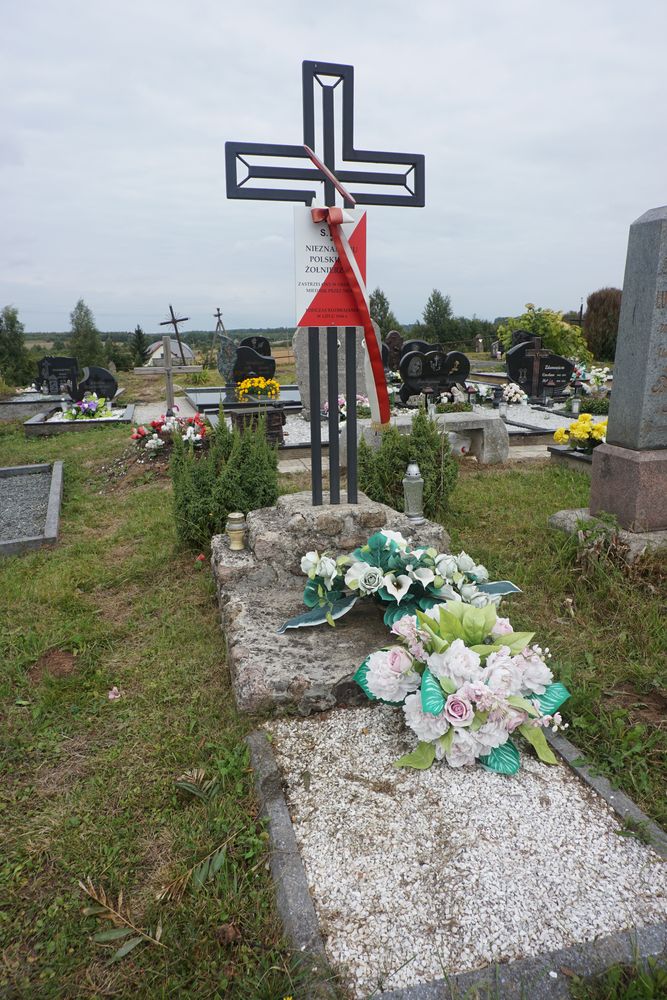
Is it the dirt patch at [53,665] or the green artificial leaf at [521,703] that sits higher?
the green artificial leaf at [521,703]

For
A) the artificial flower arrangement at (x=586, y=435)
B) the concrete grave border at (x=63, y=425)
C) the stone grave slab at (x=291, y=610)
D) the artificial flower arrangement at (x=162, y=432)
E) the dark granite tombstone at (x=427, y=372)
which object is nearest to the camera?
the stone grave slab at (x=291, y=610)

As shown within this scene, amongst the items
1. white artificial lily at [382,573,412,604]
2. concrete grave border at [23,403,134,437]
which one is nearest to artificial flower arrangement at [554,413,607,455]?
white artificial lily at [382,573,412,604]

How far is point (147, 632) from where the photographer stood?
3.22 m

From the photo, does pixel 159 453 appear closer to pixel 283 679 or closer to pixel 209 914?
pixel 283 679

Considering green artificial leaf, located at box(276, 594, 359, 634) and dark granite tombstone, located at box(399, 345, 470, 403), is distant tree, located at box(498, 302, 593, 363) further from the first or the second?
green artificial leaf, located at box(276, 594, 359, 634)

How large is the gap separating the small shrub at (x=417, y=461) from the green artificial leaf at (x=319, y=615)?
6.60ft

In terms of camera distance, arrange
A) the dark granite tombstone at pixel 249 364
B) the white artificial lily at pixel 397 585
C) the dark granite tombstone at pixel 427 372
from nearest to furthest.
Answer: the white artificial lily at pixel 397 585, the dark granite tombstone at pixel 427 372, the dark granite tombstone at pixel 249 364

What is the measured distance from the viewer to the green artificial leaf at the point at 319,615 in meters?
2.74

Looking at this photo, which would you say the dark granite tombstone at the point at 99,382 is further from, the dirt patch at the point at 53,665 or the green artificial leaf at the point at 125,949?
the green artificial leaf at the point at 125,949

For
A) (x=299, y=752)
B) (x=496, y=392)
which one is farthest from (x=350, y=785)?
(x=496, y=392)

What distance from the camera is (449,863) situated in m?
1.69

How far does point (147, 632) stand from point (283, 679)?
113 centimetres

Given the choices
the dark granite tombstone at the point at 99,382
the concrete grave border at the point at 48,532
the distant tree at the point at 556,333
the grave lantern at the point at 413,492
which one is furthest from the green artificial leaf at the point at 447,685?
the distant tree at the point at 556,333

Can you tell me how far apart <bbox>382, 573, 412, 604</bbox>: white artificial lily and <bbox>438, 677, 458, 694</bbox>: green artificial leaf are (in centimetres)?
54
